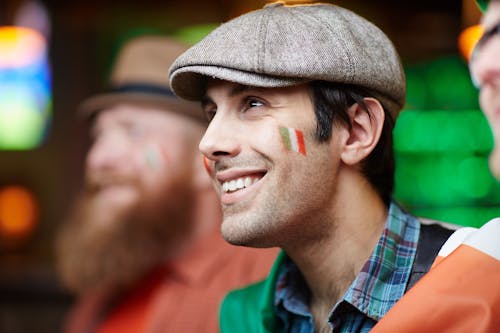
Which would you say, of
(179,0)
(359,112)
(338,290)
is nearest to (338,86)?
(359,112)

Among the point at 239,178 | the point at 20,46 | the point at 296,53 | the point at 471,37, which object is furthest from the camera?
the point at 20,46

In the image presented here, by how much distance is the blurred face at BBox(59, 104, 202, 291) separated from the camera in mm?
2875

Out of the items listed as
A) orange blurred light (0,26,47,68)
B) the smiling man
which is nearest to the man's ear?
the smiling man

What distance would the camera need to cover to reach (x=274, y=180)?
5.15ft

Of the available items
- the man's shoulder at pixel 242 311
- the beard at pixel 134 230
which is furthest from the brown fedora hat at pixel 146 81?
the man's shoulder at pixel 242 311

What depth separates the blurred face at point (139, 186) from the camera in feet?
9.43

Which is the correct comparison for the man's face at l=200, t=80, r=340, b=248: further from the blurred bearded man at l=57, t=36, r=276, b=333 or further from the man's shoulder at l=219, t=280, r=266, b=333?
the blurred bearded man at l=57, t=36, r=276, b=333

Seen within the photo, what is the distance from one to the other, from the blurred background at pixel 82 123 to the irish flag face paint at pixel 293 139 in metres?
2.84

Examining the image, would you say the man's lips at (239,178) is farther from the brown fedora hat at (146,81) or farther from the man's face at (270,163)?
the brown fedora hat at (146,81)

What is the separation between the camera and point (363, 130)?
5.44 ft

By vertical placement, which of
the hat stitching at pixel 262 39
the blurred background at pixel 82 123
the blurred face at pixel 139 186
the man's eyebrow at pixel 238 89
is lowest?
the blurred background at pixel 82 123

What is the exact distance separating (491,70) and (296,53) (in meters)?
0.43

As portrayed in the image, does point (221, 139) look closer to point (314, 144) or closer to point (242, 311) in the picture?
point (314, 144)

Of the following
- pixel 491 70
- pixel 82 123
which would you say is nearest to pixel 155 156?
pixel 491 70
